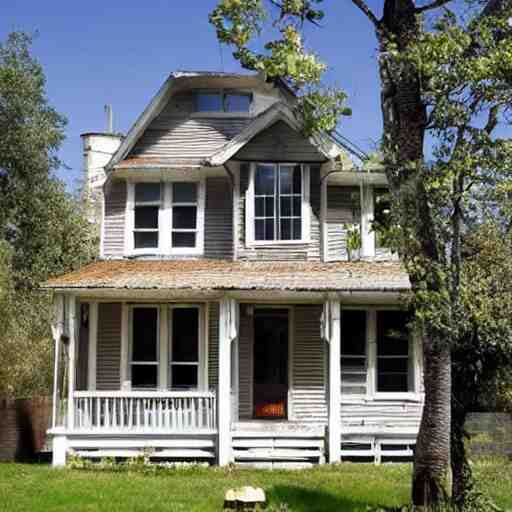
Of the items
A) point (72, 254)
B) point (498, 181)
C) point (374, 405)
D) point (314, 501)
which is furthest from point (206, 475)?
point (72, 254)

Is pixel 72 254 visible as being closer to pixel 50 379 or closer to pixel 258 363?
pixel 50 379

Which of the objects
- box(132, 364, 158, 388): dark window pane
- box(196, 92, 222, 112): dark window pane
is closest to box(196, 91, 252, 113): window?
box(196, 92, 222, 112): dark window pane

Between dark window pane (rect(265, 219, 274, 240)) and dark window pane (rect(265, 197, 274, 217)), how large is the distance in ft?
0.53

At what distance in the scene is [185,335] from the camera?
20.6 meters

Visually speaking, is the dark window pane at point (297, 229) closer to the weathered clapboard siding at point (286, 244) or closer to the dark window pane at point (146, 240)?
the weathered clapboard siding at point (286, 244)

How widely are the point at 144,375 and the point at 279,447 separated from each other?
12.8 ft

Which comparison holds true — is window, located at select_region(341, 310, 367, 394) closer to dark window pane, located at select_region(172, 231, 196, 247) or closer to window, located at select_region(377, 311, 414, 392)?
window, located at select_region(377, 311, 414, 392)

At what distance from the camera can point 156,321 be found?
20.6 metres

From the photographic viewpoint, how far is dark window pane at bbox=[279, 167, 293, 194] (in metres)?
20.8

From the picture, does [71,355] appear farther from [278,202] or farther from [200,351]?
[278,202]

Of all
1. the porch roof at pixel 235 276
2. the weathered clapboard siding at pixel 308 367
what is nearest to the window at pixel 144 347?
the porch roof at pixel 235 276

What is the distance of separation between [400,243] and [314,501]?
14.7 feet

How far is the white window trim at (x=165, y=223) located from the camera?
21.4m

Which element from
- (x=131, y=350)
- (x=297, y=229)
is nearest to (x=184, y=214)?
(x=297, y=229)
